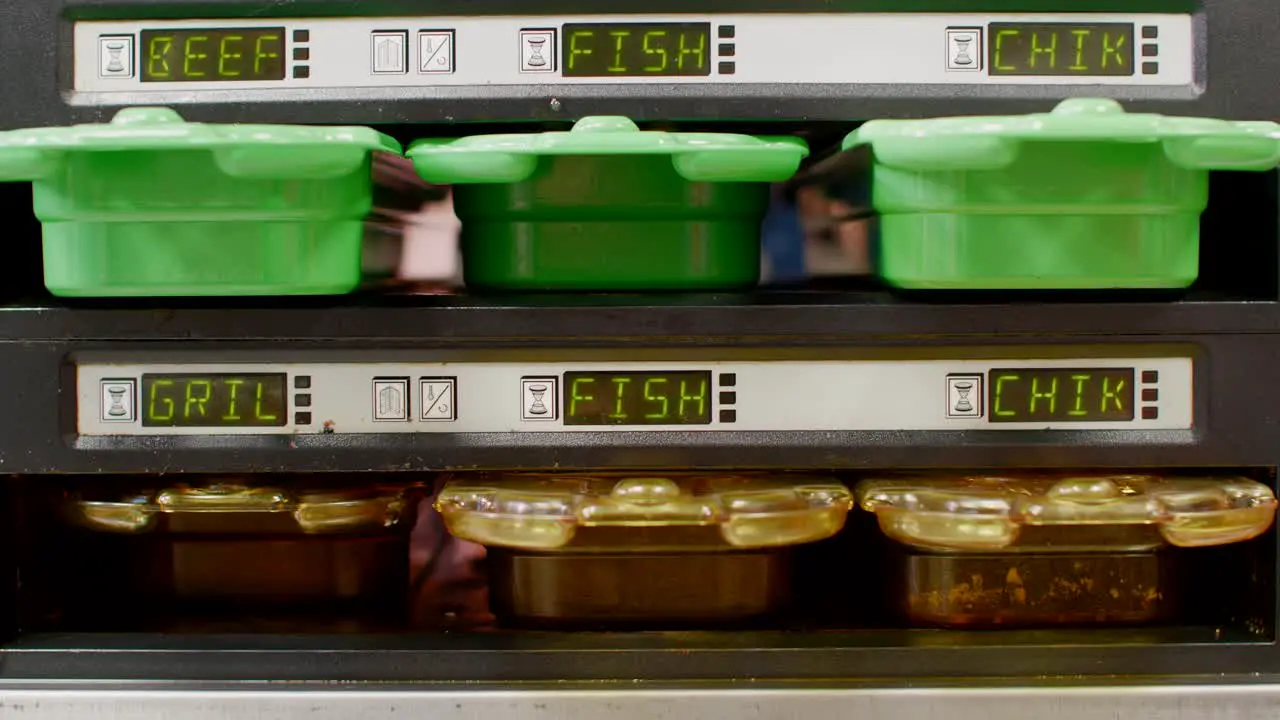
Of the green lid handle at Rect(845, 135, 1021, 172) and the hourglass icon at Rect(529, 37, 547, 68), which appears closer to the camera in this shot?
the green lid handle at Rect(845, 135, 1021, 172)

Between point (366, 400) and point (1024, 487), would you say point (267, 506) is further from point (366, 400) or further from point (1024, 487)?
point (1024, 487)

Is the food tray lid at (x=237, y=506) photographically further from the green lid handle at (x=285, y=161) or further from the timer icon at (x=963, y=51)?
the timer icon at (x=963, y=51)

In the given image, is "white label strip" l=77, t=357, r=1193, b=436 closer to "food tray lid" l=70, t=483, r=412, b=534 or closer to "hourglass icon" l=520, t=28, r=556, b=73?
"food tray lid" l=70, t=483, r=412, b=534

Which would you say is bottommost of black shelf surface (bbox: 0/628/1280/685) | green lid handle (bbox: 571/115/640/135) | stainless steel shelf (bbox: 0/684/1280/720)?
stainless steel shelf (bbox: 0/684/1280/720)

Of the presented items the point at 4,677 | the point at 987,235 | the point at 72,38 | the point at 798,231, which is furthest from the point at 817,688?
the point at 72,38

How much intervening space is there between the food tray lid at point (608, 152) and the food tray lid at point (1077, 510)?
28 centimetres

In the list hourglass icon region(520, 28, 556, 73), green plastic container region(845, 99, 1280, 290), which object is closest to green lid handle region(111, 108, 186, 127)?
hourglass icon region(520, 28, 556, 73)

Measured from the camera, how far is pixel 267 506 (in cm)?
81

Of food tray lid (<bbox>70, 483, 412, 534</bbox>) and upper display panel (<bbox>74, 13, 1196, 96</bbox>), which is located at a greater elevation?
upper display panel (<bbox>74, 13, 1196, 96</bbox>)

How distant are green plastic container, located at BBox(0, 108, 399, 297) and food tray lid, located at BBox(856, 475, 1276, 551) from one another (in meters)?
0.48

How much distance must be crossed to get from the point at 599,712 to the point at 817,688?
17cm

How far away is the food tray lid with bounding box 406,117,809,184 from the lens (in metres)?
0.69

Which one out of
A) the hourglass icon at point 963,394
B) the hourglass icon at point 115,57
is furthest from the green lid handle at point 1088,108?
the hourglass icon at point 115,57

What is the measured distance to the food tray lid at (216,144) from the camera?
0.68 meters
